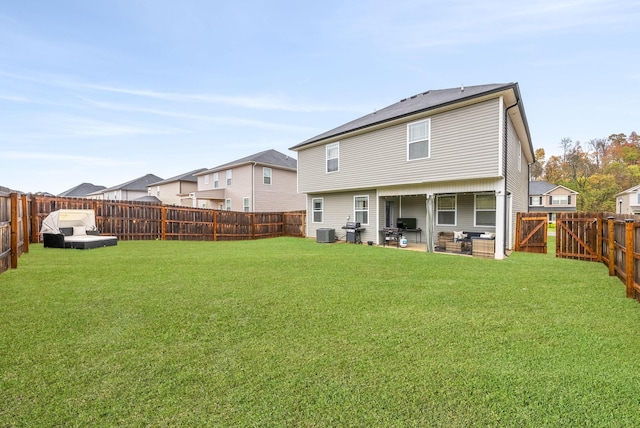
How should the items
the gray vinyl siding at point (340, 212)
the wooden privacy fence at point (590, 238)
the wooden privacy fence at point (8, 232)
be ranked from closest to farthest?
the wooden privacy fence at point (8, 232), the wooden privacy fence at point (590, 238), the gray vinyl siding at point (340, 212)

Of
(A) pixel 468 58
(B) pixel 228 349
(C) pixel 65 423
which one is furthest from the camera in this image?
(A) pixel 468 58

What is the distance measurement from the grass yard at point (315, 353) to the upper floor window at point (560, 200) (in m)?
41.4

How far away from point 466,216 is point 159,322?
11.7 meters

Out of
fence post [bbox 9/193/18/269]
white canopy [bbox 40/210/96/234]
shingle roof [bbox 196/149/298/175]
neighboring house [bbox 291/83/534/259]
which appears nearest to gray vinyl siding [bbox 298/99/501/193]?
neighboring house [bbox 291/83/534/259]

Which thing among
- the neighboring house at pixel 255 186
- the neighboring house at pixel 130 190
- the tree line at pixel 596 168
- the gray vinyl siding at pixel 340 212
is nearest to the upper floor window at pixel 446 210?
the gray vinyl siding at pixel 340 212

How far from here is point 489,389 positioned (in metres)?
2.26

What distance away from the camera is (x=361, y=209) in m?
14.0

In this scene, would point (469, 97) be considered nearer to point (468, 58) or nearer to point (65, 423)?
point (468, 58)

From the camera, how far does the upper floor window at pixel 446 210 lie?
12477mm

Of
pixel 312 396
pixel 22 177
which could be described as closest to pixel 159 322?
pixel 312 396

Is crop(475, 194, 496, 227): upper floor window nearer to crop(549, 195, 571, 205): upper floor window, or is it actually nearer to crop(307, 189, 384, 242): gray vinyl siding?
crop(307, 189, 384, 242): gray vinyl siding

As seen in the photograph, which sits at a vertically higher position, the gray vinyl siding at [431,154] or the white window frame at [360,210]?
the gray vinyl siding at [431,154]

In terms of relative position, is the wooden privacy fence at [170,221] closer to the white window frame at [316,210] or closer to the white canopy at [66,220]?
the white window frame at [316,210]

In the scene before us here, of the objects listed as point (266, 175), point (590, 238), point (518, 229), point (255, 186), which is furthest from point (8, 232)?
point (266, 175)
